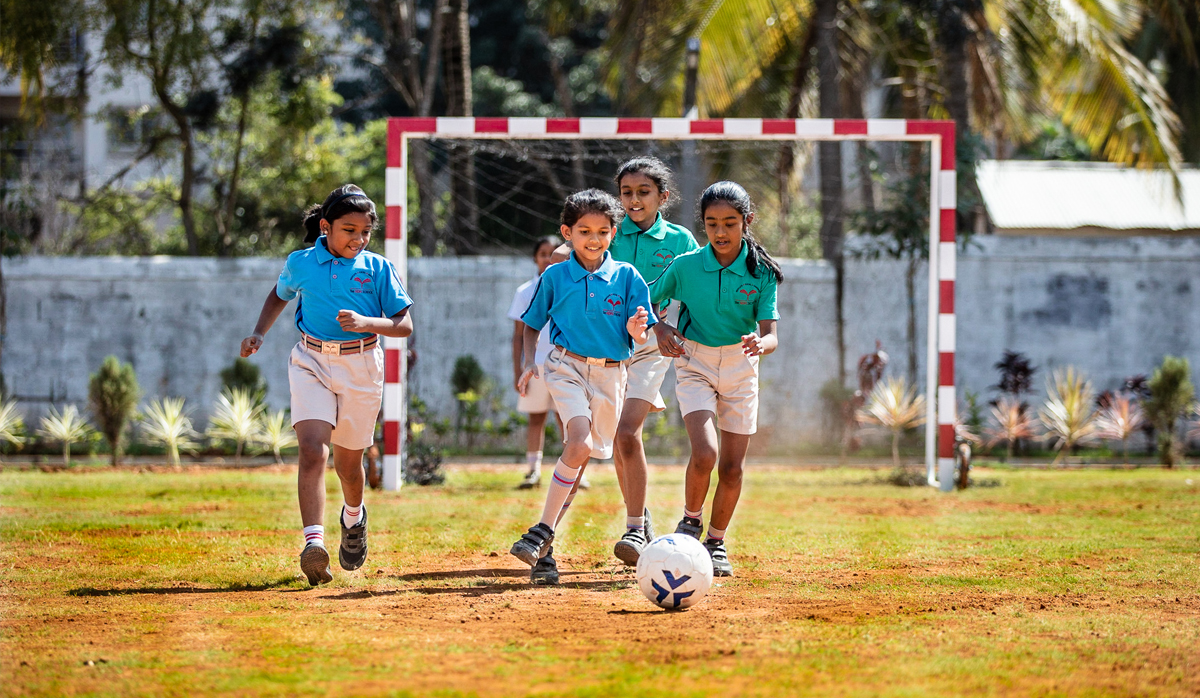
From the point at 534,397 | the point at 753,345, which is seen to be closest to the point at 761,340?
the point at 753,345

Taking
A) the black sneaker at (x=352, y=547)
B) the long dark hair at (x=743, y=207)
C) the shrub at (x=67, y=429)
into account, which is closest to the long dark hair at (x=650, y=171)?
the long dark hair at (x=743, y=207)

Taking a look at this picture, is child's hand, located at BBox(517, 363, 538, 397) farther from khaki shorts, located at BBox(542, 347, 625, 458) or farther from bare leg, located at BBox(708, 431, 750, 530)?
bare leg, located at BBox(708, 431, 750, 530)

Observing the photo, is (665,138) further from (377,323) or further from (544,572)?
(544,572)

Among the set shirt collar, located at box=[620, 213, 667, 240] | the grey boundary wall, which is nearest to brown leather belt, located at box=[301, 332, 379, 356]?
shirt collar, located at box=[620, 213, 667, 240]

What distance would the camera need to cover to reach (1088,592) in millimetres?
5211

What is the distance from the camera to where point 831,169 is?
554 inches

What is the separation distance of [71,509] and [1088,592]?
647 centimetres

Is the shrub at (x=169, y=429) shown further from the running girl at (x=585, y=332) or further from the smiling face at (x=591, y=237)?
the smiling face at (x=591, y=237)

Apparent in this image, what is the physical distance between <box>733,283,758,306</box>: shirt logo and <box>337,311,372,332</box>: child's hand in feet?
5.60

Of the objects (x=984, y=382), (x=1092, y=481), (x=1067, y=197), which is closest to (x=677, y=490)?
(x=1092, y=481)

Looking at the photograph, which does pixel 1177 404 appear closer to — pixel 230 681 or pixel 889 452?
pixel 889 452

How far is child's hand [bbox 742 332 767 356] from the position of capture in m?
5.32

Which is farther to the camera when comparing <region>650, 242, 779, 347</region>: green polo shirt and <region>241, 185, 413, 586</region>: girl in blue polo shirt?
<region>650, 242, 779, 347</region>: green polo shirt

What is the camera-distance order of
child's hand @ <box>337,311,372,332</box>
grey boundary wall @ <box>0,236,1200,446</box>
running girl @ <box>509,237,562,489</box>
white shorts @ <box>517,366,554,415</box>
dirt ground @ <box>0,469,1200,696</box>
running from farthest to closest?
1. grey boundary wall @ <box>0,236,1200,446</box>
2. white shorts @ <box>517,366,554,415</box>
3. running girl @ <box>509,237,562,489</box>
4. child's hand @ <box>337,311,372,332</box>
5. dirt ground @ <box>0,469,1200,696</box>
